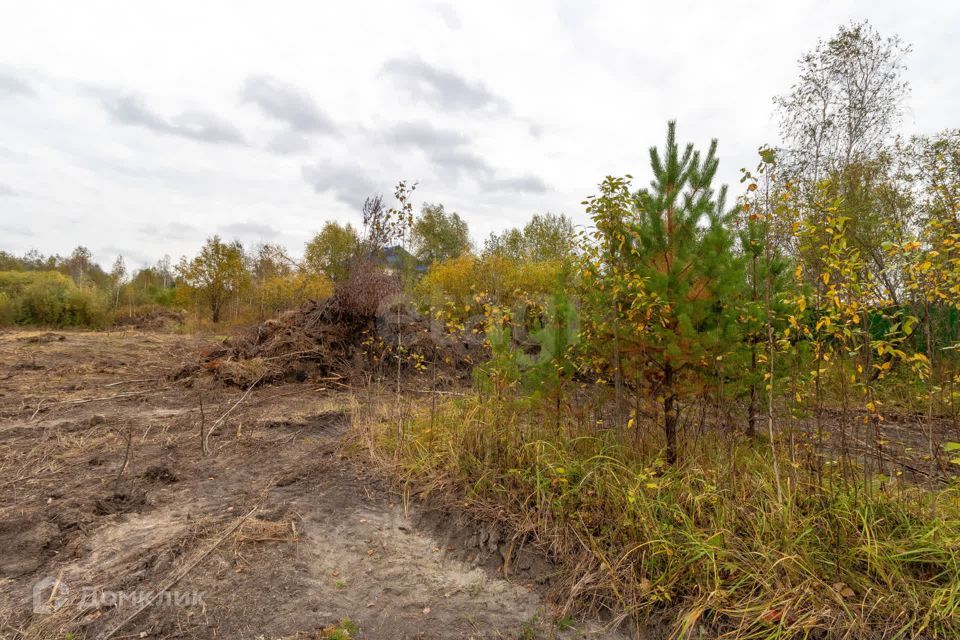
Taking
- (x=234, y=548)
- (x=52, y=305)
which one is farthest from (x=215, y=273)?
(x=234, y=548)

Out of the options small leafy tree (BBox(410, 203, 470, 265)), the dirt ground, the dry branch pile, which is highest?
small leafy tree (BBox(410, 203, 470, 265))

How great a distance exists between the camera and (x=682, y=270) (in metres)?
3.24

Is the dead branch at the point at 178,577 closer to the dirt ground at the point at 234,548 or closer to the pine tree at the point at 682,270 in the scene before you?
the dirt ground at the point at 234,548

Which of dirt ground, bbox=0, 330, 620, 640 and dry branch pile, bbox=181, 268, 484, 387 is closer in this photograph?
dirt ground, bbox=0, 330, 620, 640

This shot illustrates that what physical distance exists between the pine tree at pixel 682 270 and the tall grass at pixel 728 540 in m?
0.63

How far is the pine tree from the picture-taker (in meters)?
3.17

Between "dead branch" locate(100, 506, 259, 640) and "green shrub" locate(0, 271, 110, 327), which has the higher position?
"green shrub" locate(0, 271, 110, 327)

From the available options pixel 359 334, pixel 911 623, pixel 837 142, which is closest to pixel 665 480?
pixel 911 623

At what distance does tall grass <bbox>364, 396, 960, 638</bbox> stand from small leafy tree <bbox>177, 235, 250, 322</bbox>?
782 inches

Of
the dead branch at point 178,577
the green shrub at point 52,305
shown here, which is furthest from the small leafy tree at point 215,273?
the dead branch at point 178,577

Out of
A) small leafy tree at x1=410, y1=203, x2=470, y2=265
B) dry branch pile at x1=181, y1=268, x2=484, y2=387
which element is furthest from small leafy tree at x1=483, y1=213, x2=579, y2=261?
dry branch pile at x1=181, y1=268, x2=484, y2=387

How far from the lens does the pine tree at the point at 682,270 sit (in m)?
3.17

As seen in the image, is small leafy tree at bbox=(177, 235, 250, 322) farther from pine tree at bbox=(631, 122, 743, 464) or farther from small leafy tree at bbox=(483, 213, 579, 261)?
pine tree at bbox=(631, 122, 743, 464)

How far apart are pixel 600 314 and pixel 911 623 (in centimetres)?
222
